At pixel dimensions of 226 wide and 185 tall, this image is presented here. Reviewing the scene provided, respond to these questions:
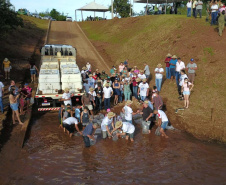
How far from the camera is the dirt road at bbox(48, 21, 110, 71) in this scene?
23156mm

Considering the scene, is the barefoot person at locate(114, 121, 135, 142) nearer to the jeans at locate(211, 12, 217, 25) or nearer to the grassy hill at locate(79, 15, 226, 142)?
the grassy hill at locate(79, 15, 226, 142)

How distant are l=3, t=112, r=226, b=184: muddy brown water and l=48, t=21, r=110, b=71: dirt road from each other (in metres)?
12.6

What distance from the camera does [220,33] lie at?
17.8m

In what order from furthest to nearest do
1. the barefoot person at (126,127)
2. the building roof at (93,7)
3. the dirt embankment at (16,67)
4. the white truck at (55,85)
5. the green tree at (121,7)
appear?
the green tree at (121,7), the building roof at (93,7), the white truck at (55,85), the barefoot person at (126,127), the dirt embankment at (16,67)

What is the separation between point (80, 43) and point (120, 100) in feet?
59.5

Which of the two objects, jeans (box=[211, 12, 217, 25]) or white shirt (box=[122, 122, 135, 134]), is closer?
white shirt (box=[122, 122, 135, 134])

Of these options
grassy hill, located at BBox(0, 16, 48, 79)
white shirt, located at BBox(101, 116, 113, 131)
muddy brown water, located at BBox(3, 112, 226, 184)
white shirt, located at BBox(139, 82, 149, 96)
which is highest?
grassy hill, located at BBox(0, 16, 48, 79)

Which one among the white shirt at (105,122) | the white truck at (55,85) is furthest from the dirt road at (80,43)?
the white shirt at (105,122)

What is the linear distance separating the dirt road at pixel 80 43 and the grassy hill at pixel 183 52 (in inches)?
37.1

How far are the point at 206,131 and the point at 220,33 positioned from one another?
10392mm

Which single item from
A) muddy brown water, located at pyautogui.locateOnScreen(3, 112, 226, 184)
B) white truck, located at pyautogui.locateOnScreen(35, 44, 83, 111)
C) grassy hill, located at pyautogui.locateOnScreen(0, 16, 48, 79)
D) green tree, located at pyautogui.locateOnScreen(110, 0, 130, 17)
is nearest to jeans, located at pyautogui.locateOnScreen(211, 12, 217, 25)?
white truck, located at pyautogui.locateOnScreen(35, 44, 83, 111)

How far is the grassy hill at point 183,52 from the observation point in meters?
11.3

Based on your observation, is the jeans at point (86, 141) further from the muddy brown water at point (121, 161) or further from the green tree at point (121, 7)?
the green tree at point (121, 7)

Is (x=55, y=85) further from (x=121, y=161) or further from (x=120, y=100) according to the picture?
(x=121, y=161)
